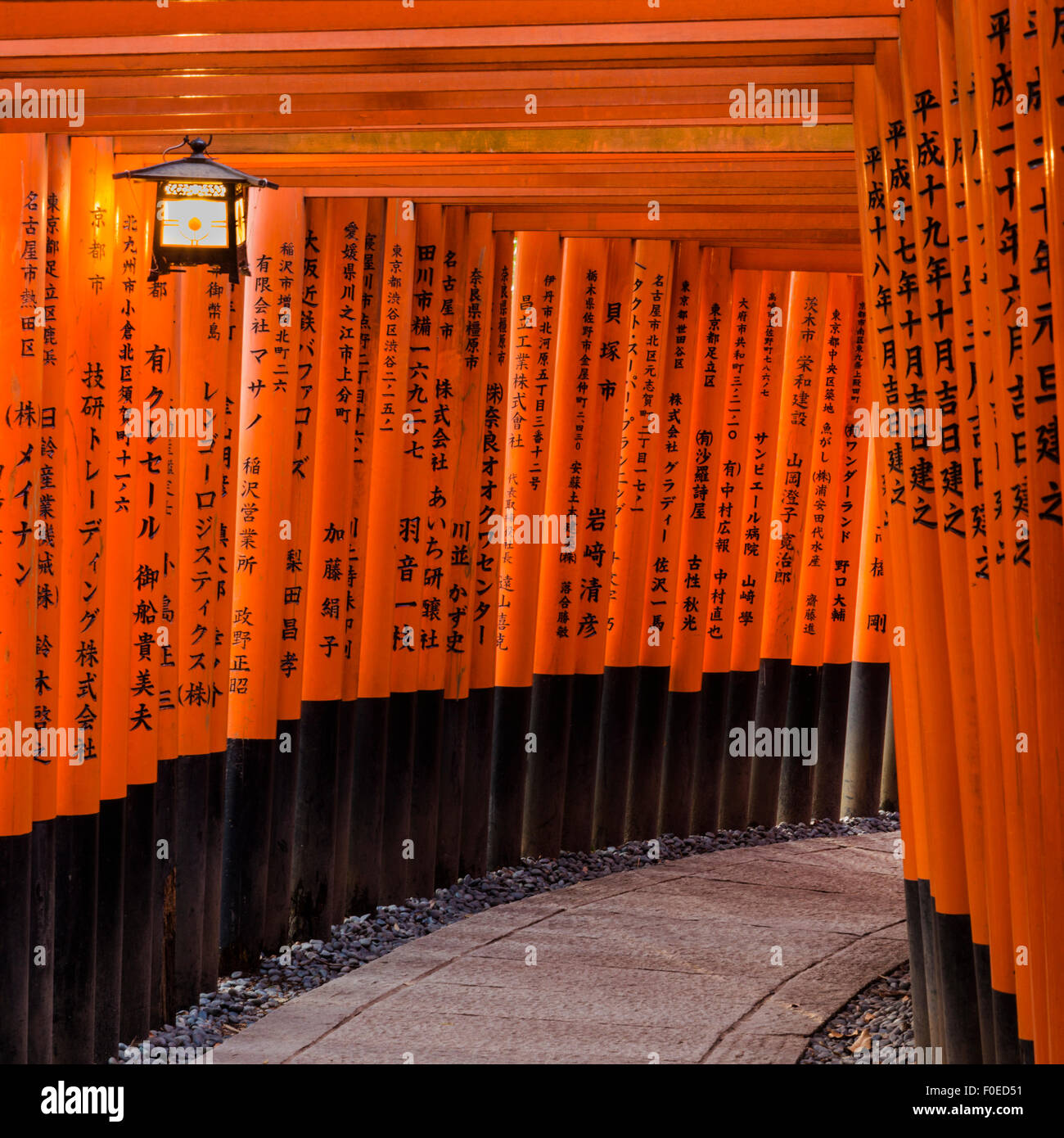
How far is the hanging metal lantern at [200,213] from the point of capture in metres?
5.00

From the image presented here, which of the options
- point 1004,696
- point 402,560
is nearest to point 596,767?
point 402,560

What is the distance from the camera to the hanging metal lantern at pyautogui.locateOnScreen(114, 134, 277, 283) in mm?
5000

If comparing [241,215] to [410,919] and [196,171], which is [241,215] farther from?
[410,919]

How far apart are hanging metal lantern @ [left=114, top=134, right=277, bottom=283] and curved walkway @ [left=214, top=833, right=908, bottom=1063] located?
3.26 metres

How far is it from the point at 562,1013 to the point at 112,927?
204 cm

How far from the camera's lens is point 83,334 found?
5512 millimetres

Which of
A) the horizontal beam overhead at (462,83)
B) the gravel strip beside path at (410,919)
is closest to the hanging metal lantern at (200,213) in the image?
the horizontal beam overhead at (462,83)

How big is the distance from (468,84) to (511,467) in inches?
158

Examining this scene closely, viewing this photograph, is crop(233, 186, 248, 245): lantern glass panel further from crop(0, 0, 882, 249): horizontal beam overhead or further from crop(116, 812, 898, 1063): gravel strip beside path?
crop(116, 812, 898, 1063): gravel strip beside path

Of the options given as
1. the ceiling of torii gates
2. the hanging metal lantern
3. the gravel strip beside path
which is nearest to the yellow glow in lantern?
the hanging metal lantern

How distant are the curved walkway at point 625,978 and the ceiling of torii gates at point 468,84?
12.4 ft

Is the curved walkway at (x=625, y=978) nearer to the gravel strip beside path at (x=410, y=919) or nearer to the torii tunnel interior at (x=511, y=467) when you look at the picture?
the gravel strip beside path at (x=410, y=919)

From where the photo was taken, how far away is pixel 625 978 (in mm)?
6832
